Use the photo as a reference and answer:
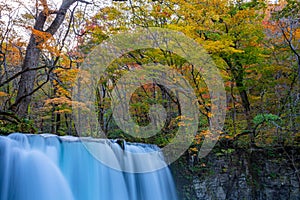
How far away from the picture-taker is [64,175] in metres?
5.00

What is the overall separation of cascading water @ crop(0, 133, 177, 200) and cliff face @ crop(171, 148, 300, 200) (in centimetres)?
54

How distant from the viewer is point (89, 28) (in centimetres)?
856

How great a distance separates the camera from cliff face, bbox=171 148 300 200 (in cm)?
703

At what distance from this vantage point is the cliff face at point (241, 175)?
23.1 feet

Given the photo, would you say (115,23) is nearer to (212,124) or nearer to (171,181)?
(212,124)

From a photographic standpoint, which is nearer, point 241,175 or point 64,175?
point 64,175

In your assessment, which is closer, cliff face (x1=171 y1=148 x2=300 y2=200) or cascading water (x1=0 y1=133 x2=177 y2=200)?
cascading water (x1=0 y1=133 x2=177 y2=200)

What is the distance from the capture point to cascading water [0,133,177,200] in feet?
13.2

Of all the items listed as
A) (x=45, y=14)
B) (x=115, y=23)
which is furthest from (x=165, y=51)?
(x=45, y=14)

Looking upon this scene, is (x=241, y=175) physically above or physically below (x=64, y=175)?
below

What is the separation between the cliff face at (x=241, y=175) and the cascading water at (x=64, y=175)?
21.3 inches

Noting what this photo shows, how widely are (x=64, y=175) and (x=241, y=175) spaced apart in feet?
14.9

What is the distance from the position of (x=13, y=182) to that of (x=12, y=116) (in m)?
2.68

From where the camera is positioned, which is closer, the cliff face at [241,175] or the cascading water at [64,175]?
the cascading water at [64,175]
